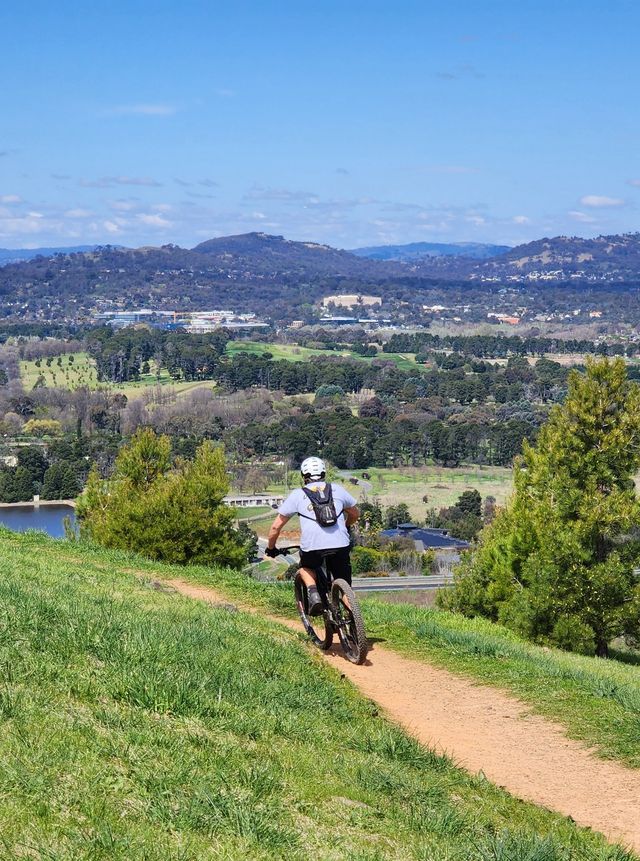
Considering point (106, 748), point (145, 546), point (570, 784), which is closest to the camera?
point (106, 748)

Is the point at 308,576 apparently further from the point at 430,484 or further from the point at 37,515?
the point at 430,484

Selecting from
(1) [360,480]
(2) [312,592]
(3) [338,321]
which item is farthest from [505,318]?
(2) [312,592]

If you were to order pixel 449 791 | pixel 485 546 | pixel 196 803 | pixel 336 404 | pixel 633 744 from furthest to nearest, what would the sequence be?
pixel 336 404
pixel 485 546
pixel 633 744
pixel 449 791
pixel 196 803

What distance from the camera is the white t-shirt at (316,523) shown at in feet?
23.2

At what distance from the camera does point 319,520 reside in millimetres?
7023

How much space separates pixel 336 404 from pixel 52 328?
75940mm

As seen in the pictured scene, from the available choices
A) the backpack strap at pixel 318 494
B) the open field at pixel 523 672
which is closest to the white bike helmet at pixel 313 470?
the backpack strap at pixel 318 494

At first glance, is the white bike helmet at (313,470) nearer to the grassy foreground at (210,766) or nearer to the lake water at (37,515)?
the grassy foreground at (210,766)

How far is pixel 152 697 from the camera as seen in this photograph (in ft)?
15.3

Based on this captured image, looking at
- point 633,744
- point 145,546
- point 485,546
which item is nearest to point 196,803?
point 633,744

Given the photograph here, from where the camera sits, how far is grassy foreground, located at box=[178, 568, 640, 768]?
568 cm

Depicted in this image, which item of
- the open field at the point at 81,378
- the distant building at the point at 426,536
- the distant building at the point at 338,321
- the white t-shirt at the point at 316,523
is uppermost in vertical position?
the distant building at the point at 338,321

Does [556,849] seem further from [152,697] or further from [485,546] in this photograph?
[485,546]

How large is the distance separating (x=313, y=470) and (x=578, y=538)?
25.3 feet
